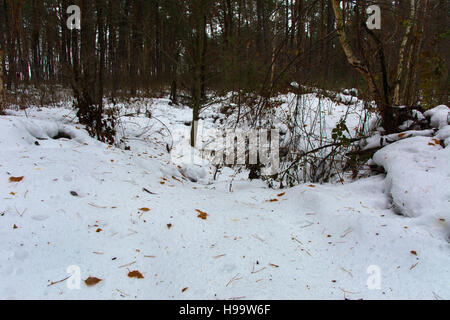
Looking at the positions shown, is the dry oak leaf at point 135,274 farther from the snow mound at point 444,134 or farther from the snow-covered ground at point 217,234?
the snow mound at point 444,134

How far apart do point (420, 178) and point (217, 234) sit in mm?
1480

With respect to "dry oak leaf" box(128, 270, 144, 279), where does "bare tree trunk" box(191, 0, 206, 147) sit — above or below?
above

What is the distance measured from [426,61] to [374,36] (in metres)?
0.63

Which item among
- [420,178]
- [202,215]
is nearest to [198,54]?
[202,215]

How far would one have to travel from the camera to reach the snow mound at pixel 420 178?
4.91ft

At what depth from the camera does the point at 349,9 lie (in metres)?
2.68

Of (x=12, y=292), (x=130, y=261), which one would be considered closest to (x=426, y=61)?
(x=130, y=261)

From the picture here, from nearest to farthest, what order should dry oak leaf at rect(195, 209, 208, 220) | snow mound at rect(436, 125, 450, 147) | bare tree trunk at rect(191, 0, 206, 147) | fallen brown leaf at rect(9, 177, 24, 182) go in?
1. fallen brown leaf at rect(9, 177, 24, 182)
2. dry oak leaf at rect(195, 209, 208, 220)
3. snow mound at rect(436, 125, 450, 147)
4. bare tree trunk at rect(191, 0, 206, 147)

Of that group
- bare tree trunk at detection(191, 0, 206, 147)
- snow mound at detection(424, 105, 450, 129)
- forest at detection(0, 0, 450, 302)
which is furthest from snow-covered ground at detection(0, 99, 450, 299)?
bare tree trunk at detection(191, 0, 206, 147)

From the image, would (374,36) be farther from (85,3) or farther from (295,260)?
(85,3)

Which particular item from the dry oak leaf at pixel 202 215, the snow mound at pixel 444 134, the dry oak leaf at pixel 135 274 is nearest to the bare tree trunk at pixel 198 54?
the dry oak leaf at pixel 202 215

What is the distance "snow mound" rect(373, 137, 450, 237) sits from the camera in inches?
59.0

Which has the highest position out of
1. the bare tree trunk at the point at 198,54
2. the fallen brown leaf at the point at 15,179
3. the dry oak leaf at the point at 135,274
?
the bare tree trunk at the point at 198,54

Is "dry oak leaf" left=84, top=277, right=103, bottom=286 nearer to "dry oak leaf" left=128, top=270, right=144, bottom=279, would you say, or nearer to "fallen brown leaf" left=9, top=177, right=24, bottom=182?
"dry oak leaf" left=128, top=270, right=144, bottom=279
